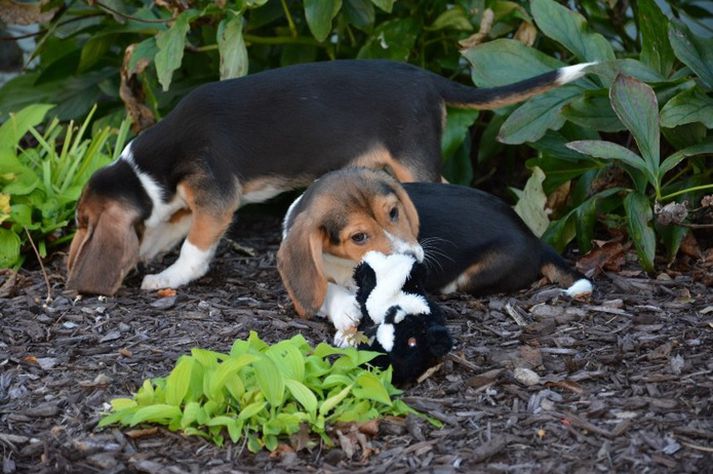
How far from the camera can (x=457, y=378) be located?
415cm

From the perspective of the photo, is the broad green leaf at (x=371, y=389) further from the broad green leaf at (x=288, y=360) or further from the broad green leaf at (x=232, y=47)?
the broad green leaf at (x=232, y=47)

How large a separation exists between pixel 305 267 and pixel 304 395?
3.63ft

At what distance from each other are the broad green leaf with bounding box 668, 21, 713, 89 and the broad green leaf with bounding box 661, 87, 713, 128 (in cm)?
18

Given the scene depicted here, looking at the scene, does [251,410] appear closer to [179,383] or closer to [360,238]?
[179,383]

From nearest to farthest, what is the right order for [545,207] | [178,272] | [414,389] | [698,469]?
[698,469] < [414,389] < [178,272] < [545,207]

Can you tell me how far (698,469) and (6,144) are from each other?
15.2ft

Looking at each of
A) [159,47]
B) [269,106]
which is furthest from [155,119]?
[269,106]

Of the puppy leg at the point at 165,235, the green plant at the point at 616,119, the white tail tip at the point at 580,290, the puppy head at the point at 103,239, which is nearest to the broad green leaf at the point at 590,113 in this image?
the green plant at the point at 616,119

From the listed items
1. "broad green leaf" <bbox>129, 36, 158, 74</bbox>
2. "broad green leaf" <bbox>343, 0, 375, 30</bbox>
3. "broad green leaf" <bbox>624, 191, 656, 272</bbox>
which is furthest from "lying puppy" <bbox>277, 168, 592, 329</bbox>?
"broad green leaf" <bbox>129, 36, 158, 74</bbox>

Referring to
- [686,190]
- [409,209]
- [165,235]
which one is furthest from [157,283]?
[686,190]

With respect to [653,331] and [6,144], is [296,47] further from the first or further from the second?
[653,331]

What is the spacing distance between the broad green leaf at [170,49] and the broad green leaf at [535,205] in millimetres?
2103

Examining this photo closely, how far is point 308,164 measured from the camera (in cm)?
583

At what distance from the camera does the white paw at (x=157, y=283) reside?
5680 millimetres
